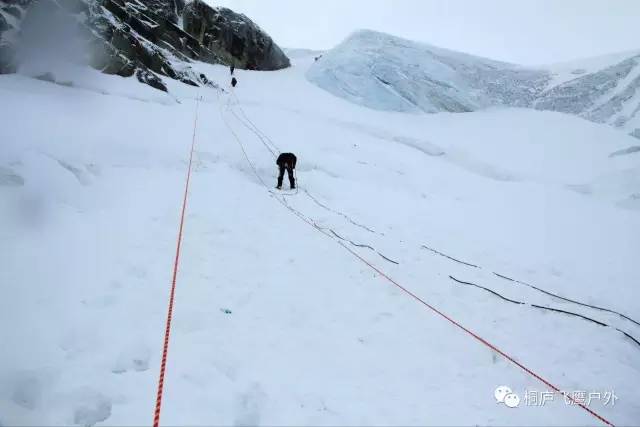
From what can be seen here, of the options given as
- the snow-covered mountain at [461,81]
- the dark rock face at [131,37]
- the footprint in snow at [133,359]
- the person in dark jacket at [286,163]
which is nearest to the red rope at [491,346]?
the footprint in snow at [133,359]

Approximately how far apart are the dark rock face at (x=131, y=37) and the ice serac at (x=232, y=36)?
0.09m

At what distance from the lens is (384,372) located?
181 inches

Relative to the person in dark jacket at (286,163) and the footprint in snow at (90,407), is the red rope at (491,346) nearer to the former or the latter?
the footprint in snow at (90,407)

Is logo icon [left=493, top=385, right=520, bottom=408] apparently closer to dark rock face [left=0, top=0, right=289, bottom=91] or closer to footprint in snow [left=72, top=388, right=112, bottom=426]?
footprint in snow [left=72, top=388, right=112, bottom=426]

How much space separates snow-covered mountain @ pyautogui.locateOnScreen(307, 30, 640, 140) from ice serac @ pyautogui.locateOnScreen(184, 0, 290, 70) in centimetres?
638

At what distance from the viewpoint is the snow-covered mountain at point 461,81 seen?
29203 millimetres

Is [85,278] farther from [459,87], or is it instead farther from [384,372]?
[459,87]

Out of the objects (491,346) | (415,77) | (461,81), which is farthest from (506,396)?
(461,81)

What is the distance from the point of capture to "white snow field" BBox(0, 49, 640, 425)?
13.2 feet

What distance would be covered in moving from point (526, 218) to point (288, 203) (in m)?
7.36

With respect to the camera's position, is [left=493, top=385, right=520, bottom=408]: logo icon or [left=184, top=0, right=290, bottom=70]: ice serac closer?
[left=493, top=385, right=520, bottom=408]: logo icon

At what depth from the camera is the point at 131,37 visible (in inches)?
874

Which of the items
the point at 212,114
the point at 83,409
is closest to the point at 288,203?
the point at 83,409

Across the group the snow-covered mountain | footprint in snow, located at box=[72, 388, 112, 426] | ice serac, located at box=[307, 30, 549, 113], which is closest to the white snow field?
footprint in snow, located at box=[72, 388, 112, 426]
